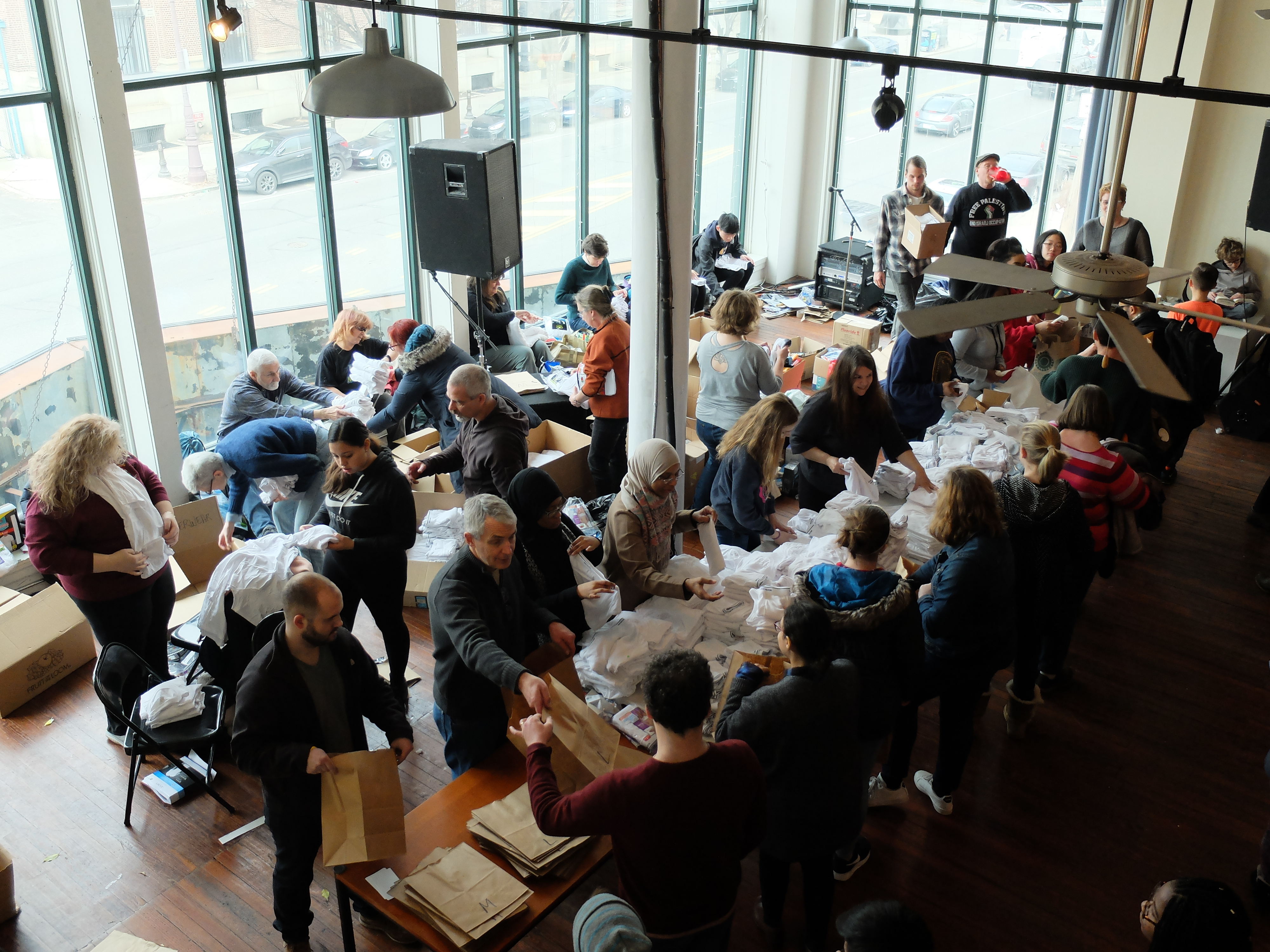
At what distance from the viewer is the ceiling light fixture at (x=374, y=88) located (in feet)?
11.5

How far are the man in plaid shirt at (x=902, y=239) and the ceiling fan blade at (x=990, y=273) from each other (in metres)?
4.86

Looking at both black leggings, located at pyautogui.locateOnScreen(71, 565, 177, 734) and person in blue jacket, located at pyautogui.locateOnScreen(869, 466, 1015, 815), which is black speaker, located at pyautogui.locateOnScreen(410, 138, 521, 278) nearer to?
black leggings, located at pyautogui.locateOnScreen(71, 565, 177, 734)

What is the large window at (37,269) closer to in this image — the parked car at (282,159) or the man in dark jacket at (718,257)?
the parked car at (282,159)

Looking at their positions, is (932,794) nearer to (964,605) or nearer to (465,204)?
(964,605)

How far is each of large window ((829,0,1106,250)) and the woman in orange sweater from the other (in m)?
5.77

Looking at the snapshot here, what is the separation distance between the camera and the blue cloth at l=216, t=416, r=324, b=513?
4.99 m

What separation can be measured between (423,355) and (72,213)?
1981 millimetres

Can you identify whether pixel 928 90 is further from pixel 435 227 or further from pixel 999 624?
pixel 999 624

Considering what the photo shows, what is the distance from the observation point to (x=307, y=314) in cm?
693

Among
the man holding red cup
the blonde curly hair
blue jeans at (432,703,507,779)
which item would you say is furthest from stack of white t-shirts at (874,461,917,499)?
the man holding red cup

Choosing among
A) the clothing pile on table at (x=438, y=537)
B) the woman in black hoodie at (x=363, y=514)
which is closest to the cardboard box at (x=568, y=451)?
the clothing pile on table at (x=438, y=537)

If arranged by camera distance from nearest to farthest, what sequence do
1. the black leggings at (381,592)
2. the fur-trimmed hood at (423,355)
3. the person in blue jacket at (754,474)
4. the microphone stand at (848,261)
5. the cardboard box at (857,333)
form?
1. the black leggings at (381,592)
2. the person in blue jacket at (754,474)
3. the fur-trimmed hood at (423,355)
4. the cardboard box at (857,333)
5. the microphone stand at (848,261)

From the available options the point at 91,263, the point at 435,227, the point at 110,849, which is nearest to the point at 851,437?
the point at 435,227

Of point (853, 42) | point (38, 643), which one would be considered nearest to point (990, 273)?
point (38, 643)
